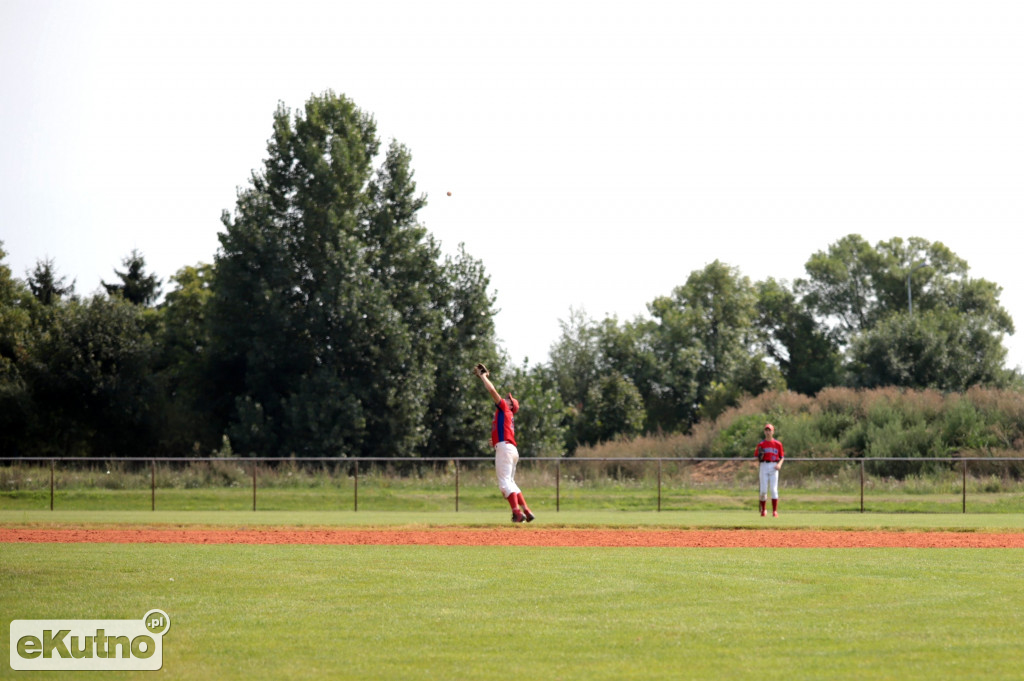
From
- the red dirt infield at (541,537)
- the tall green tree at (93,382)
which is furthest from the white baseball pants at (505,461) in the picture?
the tall green tree at (93,382)

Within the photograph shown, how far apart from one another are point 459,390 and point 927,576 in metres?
40.6

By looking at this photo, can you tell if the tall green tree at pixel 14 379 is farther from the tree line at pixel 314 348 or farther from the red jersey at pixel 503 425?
the red jersey at pixel 503 425

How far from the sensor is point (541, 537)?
17.8m

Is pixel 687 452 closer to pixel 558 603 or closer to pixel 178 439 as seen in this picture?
pixel 178 439

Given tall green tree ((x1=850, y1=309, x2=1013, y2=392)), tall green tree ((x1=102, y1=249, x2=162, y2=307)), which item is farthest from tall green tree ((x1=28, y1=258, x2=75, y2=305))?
tall green tree ((x1=850, y1=309, x2=1013, y2=392))

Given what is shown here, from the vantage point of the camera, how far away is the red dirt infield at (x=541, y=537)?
16531 millimetres

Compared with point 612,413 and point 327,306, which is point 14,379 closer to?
point 327,306

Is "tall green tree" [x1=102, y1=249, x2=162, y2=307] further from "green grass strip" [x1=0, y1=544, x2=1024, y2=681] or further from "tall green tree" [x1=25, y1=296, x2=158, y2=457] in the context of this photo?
"green grass strip" [x1=0, y1=544, x2=1024, y2=681]

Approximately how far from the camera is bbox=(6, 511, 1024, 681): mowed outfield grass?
7.15m

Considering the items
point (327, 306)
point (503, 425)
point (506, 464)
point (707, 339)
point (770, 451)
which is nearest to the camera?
point (503, 425)

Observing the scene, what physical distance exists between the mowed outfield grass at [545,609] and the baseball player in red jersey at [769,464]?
986cm

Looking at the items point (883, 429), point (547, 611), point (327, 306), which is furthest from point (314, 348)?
point (547, 611)

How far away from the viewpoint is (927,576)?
11.5 m

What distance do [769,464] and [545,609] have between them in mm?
16689
